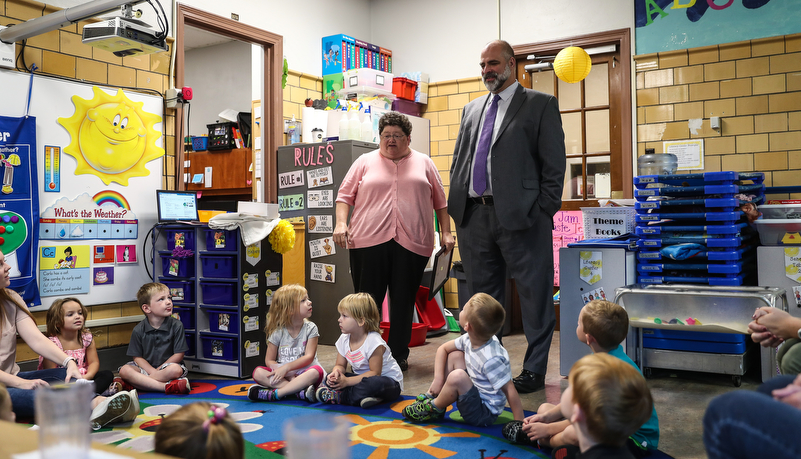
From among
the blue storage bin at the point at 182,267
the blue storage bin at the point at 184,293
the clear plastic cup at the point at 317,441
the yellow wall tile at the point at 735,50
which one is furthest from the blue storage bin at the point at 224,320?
the yellow wall tile at the point at 735,50

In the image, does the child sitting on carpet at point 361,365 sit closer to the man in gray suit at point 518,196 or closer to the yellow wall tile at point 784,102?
the man in gray suit at point 518,196

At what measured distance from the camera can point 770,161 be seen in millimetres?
4703

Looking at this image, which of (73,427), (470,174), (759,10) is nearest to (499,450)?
(470,174)

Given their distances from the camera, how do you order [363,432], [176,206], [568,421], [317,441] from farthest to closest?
[176,206] < [363,432] < [568,421] < [317,441]

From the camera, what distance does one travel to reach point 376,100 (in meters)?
5.64

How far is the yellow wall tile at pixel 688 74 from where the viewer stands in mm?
4953

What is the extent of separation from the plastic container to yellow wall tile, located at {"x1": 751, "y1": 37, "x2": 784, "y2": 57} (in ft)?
3.12

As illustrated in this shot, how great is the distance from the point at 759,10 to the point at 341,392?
418 cm

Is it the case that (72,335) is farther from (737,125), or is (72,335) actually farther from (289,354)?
(737,125)

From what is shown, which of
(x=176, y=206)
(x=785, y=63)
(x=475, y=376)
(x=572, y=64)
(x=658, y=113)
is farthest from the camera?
(x=658, y=113)

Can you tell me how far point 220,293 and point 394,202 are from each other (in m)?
1.20

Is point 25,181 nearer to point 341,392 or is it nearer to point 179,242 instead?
point 179,242

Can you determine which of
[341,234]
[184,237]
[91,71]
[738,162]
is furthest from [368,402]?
[738,162]

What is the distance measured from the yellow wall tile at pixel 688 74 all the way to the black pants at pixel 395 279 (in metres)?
2.79
